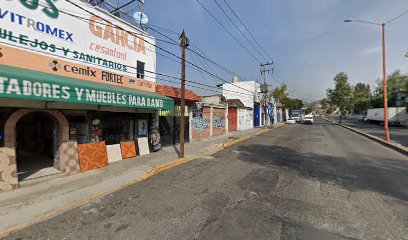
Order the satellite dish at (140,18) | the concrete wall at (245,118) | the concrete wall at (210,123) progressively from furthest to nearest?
1. the concrete wall at (245,118)
2. the concrete wall at (210,123)
3. the satellite dish at (140,18)

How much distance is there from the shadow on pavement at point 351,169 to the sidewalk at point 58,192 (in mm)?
5786

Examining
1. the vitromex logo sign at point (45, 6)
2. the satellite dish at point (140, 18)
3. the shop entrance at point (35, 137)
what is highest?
the satellite dish at point (140, 18)

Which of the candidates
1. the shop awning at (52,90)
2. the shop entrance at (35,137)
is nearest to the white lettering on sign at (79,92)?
the shop awning at (52,90)

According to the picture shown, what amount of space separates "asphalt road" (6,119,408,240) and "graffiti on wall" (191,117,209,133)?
30.1 feet

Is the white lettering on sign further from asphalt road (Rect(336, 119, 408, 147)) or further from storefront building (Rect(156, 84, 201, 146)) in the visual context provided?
asphalt road (Rect(336, 119, 408, 147))

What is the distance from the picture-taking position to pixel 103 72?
9.95m

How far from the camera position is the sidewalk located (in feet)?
16.0

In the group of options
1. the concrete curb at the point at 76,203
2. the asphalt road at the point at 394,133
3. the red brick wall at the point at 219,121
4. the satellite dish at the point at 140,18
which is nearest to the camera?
the concrete curb at the point at 76,203

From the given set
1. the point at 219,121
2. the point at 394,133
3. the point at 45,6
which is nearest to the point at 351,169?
the point at 45,6

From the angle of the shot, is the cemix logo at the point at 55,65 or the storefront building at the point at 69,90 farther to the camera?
the cemix logo at the point at 55,65

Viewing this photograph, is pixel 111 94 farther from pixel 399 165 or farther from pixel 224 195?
pixel 399 165

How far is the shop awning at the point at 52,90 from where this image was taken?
5764mm

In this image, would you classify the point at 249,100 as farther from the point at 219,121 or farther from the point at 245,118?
the point at 219,121

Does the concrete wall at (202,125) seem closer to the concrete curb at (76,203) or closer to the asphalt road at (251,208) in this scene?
the concrete curb at (76,203)
